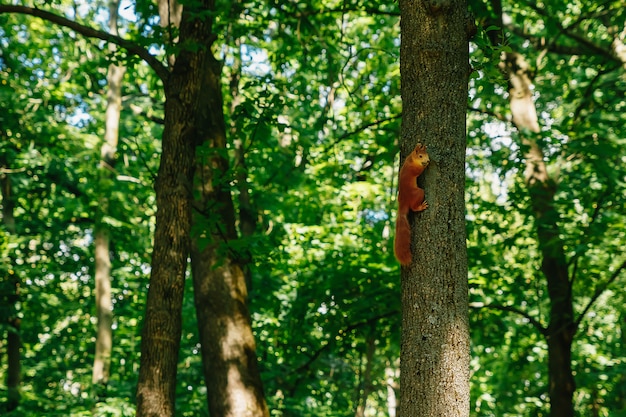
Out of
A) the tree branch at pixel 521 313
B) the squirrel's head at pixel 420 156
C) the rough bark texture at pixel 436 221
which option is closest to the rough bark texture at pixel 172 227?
the rough bark texture at pixel 436 221

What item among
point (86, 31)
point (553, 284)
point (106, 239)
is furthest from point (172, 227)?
point (106, 239)

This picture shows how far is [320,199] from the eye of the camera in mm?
14469

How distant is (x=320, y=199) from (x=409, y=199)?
11.1m

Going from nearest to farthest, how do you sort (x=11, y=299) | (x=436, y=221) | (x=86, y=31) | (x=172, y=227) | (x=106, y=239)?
(x=436, y=221) → (x=172, y=227) → (x=86, y=31) → (x=106, y=239) → (x=11, y=299)

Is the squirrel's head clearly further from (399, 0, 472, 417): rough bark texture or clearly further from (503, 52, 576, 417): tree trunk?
(503, 52, 576, 417): tree trunk

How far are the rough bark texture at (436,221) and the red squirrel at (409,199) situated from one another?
0.13 feet

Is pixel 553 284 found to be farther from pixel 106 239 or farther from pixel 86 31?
pixel 106 239

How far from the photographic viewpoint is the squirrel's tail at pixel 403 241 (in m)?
3.29

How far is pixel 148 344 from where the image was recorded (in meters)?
5.46

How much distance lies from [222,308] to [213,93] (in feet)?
8.35

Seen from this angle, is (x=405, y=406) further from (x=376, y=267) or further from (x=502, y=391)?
(x=502, y=391)

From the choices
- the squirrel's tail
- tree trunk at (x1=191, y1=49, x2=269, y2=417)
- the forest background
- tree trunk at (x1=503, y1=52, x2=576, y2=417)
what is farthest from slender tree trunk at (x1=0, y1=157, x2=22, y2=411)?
the squirrel's tail

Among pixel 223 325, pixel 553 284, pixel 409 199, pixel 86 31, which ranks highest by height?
pixel 86 31

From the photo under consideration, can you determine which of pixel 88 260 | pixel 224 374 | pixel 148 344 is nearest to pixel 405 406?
pixel 148 344
